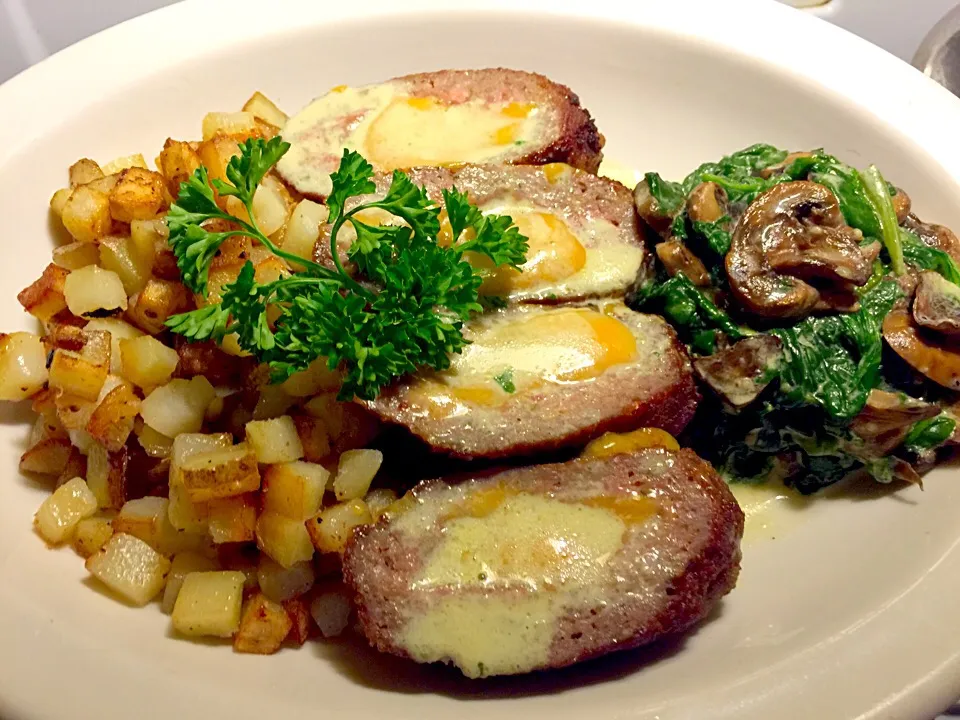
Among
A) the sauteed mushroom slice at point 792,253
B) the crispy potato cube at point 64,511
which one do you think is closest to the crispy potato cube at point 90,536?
the crispy potato cube at point 64,511

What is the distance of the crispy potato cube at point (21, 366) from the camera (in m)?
2.32

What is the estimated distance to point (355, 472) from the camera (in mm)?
2127

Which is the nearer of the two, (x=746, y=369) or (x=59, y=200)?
(x=746, y=369)

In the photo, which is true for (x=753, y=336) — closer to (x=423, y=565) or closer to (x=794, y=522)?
(x=794, y=522)

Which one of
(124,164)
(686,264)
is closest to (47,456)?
(124,164)

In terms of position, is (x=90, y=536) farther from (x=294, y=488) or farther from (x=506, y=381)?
(x=506, y=381)

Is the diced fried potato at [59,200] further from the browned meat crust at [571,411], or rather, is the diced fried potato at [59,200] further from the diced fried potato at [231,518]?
the browned meat crust at [571,411]

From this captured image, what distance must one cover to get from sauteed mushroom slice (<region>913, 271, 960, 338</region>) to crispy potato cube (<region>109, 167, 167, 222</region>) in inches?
93.4

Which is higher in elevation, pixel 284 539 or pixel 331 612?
pixel 284 539

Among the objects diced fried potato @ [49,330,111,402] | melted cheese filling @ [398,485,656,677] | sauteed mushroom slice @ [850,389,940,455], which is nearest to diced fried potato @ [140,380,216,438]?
diced fried potato @ [49,330,111,402]

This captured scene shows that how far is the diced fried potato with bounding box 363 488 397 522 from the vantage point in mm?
2148

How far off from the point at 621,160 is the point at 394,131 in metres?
1.13

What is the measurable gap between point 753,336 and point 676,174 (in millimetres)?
1347

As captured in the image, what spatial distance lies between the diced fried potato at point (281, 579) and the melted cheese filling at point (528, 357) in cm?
59
